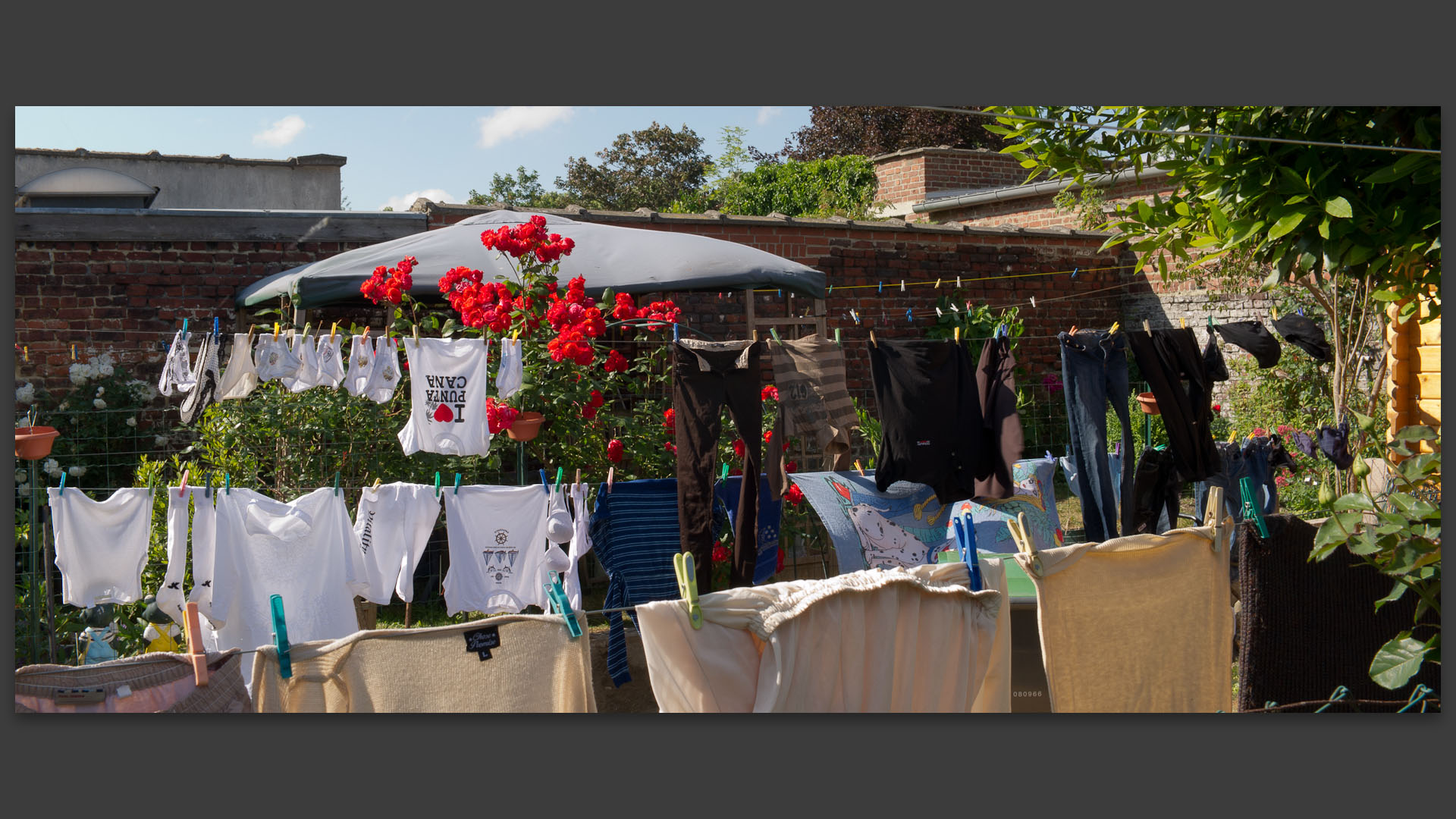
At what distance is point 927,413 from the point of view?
11.1ft

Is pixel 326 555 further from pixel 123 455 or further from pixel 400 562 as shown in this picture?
pixel 123 455

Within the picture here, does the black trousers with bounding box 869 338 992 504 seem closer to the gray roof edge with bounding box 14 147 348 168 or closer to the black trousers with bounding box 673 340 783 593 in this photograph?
the black trousers with bounding box 673 340 783 593

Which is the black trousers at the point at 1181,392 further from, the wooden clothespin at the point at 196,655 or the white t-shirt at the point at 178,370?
the white t-shirt at the point at 178,370

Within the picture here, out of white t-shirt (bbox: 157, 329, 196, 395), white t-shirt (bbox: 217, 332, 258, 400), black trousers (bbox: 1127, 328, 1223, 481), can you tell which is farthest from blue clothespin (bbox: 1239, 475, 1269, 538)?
white t-shirt (bbox: 157, 329, 196, 395)

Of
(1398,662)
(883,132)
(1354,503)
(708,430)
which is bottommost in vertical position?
(1398,662)

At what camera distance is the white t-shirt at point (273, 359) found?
395 centimetres

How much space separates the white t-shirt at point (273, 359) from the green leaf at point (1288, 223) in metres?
3.26

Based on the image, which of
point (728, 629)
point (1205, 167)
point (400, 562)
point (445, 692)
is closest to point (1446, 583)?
point (1205, 167)

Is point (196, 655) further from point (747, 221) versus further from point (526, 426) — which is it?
point (747, 221)

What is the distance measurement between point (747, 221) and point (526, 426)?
4028 millimetres

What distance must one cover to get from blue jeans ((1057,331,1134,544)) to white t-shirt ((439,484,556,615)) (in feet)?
5.89

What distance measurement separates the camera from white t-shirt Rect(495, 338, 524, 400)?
394cm

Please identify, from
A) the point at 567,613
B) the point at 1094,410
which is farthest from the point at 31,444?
the point at 1094,410

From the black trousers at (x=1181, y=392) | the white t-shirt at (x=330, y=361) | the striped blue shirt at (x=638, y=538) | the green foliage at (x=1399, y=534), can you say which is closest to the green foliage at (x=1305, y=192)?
the black trousers at (x=1181, y=392)
